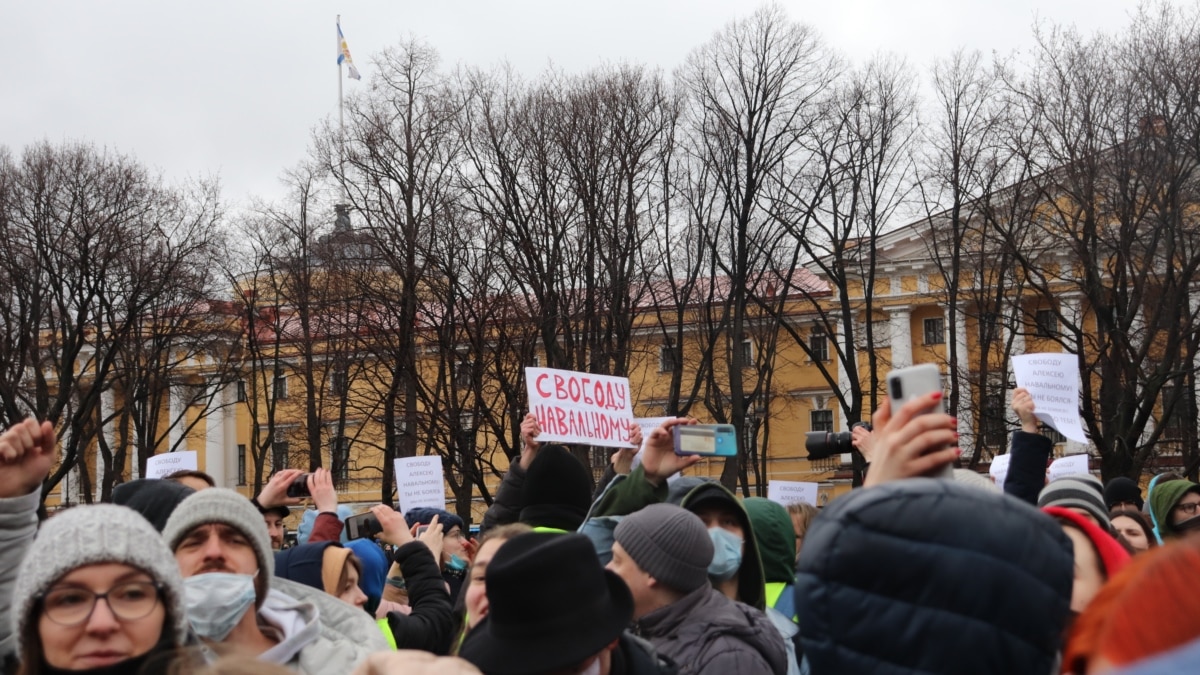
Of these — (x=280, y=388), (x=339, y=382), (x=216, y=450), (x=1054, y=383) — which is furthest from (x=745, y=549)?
(x=216, y=450)

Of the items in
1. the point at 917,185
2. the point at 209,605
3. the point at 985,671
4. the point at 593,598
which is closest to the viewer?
the point at 985,671

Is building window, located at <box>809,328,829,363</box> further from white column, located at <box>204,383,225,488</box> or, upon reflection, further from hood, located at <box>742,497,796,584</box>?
hood, located at <box>742,497,796,584</box>

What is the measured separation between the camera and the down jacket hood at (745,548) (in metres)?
5.46

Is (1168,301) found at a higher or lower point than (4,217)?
lower

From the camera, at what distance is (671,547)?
4.53 m

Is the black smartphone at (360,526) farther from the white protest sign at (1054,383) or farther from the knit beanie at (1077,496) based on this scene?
the white protest sign at (1054,383)

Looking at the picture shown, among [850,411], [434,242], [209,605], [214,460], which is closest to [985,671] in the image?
[209,605]

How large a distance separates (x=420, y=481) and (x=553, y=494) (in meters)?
7.30

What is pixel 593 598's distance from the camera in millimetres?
3502

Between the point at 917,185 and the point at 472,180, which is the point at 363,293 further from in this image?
the point at 917,185

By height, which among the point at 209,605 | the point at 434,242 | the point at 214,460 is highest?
the point at 434,242

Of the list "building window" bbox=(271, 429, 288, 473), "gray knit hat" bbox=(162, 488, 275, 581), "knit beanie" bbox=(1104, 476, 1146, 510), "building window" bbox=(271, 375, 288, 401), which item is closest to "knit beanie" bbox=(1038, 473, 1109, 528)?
"gray knit hat" bbox=(162, 488, 275, 581)

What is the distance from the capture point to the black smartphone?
23.2ft

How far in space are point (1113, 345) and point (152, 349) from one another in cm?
2562
